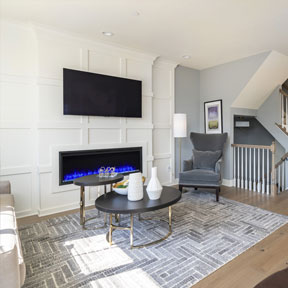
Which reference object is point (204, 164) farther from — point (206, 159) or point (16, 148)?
point (16, 148)

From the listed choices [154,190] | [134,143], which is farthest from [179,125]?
[154,190]

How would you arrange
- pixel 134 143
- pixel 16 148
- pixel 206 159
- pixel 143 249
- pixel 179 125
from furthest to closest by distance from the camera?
pixel 179 125, pixel 206 159, pixel 134 143, pixel 16 148, pixel 143 249

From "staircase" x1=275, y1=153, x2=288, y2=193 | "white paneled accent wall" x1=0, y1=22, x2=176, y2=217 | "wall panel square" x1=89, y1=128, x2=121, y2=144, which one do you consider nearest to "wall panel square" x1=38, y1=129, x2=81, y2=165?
"white paneled accent wall" x1=0, y1=22, x2=176, y2=217

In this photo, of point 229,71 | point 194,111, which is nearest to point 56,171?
point 194,111

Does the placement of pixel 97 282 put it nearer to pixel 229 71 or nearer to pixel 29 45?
pixel 29 45

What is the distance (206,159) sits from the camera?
4215 millimetres

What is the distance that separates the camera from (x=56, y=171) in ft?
10.5

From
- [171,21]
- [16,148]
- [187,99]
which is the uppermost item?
[171,21]

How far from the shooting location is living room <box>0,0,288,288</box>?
1978mm

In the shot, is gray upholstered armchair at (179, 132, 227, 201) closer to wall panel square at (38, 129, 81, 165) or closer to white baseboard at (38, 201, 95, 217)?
white baseboard at (38, 201, 95, 217)

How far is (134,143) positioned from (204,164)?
4.72 feet

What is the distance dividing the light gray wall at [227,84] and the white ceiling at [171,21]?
45 cm

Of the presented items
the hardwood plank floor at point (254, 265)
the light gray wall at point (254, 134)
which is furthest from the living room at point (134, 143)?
the light gray wall at point (254, 134)

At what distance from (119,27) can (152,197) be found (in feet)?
7.77
